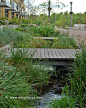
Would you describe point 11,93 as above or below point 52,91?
above

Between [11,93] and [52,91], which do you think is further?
[52,91]

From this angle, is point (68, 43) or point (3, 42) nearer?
point (3, 42)

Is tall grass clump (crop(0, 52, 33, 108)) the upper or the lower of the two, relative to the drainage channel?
upper

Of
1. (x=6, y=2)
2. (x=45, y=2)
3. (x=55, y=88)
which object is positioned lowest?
(x=55, y=88)

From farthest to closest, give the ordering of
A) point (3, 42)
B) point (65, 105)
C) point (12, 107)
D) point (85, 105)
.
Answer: point (3, 42), point (85, 105), point (65, 105), point (12, 107)

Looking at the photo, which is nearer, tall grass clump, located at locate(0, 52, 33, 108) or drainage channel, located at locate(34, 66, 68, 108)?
tall grass clump, located at locate(0, 52, 33, 108)

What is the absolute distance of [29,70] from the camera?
12.7 feet

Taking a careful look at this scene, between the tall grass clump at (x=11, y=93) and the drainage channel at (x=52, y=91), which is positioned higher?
the tall grass clump at (x=11, y=93)

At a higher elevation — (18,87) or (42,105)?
(18,87)

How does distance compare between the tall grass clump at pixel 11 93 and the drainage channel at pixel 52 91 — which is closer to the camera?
the tall grass clump at pixel 11 93

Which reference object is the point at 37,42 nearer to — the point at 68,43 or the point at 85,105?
the point at 68,43

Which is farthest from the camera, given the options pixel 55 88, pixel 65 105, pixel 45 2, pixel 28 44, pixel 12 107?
pixel 45 2

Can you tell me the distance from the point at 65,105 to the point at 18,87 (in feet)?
3.09

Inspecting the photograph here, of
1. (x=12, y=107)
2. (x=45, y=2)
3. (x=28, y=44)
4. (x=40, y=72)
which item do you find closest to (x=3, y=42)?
(x=28, y=44)
